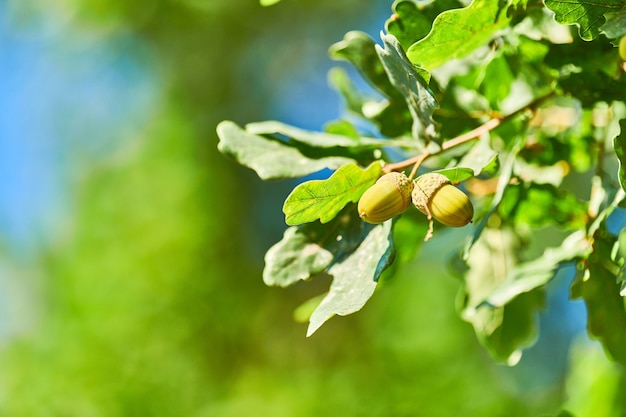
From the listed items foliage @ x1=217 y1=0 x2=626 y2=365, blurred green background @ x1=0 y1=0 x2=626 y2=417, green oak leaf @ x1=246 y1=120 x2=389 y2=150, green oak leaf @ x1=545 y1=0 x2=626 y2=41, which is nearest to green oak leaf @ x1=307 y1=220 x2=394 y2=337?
foliage @ x1=217 y1=0 x2=626 y2=365

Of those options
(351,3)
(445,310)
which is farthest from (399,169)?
(351,3)

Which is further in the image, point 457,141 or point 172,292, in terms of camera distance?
point 172,292

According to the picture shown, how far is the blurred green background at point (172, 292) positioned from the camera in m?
3.22

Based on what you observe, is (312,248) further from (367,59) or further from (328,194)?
(367,59)

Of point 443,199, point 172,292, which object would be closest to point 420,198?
point 443,199

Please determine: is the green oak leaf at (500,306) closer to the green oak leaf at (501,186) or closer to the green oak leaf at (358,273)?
the green oak leaf at (501,186)

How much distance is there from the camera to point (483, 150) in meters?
0.74

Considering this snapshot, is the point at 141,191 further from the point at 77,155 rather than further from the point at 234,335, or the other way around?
the point at 234,335

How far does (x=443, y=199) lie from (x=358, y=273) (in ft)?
0.36

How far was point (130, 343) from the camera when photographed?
11.1ft

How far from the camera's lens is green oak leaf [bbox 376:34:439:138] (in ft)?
2.04

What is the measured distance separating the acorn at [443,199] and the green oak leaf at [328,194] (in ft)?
0.18

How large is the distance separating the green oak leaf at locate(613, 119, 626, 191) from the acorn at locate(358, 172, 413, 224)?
0.17 metres

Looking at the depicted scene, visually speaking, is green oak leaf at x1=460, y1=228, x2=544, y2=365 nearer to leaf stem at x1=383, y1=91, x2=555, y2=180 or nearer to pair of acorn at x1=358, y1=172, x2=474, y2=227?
leaf stem at x1=383, y1=91, x2=555, y2=180
